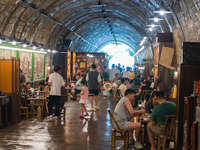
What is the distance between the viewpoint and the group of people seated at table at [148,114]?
7.52 m

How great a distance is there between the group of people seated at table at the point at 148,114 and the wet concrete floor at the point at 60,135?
567 mm

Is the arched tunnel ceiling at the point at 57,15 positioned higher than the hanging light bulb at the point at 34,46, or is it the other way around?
the arched tunnel ceiling at the point at 57,15

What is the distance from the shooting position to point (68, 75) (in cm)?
2533

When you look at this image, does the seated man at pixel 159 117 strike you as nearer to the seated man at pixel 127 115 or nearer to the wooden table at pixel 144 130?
the seated man at pixel 127 115

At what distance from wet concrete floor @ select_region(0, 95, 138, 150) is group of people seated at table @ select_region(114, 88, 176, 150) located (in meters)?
0.57

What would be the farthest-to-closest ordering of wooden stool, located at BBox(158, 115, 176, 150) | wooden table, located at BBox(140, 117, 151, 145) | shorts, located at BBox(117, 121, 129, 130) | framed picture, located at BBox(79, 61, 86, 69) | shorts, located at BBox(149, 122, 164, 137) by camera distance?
framed picture, located at BBox(79, 61, 86, 69) → wooden table, located at BBox(140, 117, 151, 145) → shorts, located at BBox(117, 121, 129, 130) → shorts, located at BBox(149, 122, 164, 137) → wooden stool, located at BBox(158, 115, 176, 150)

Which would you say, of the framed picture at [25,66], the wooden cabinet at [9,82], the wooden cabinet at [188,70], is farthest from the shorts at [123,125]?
the framed picture at [25,66]

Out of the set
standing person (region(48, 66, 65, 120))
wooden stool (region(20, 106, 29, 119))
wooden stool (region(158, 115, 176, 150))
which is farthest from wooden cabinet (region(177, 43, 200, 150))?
wooden stool (region(20, 106, 29, 119))

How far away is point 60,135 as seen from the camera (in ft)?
30.9

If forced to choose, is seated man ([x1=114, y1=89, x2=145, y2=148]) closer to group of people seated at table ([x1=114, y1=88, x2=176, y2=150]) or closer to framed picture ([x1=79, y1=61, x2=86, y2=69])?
group of people seated at table ([x1=114, y1=88, x2=176, y2=150])

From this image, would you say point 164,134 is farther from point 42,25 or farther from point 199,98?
point 42,25

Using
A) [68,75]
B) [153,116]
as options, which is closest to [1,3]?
[153,116]

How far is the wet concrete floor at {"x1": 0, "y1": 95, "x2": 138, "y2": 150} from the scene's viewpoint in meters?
8.21

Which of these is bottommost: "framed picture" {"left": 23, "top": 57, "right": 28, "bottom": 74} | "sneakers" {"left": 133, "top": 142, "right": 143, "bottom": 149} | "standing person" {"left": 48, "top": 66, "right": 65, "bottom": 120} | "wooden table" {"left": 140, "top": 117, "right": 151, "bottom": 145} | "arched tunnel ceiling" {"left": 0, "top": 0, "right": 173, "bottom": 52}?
"sneakers" {"left": 133, "top": 142, "right": 143, "bottom": 149}
